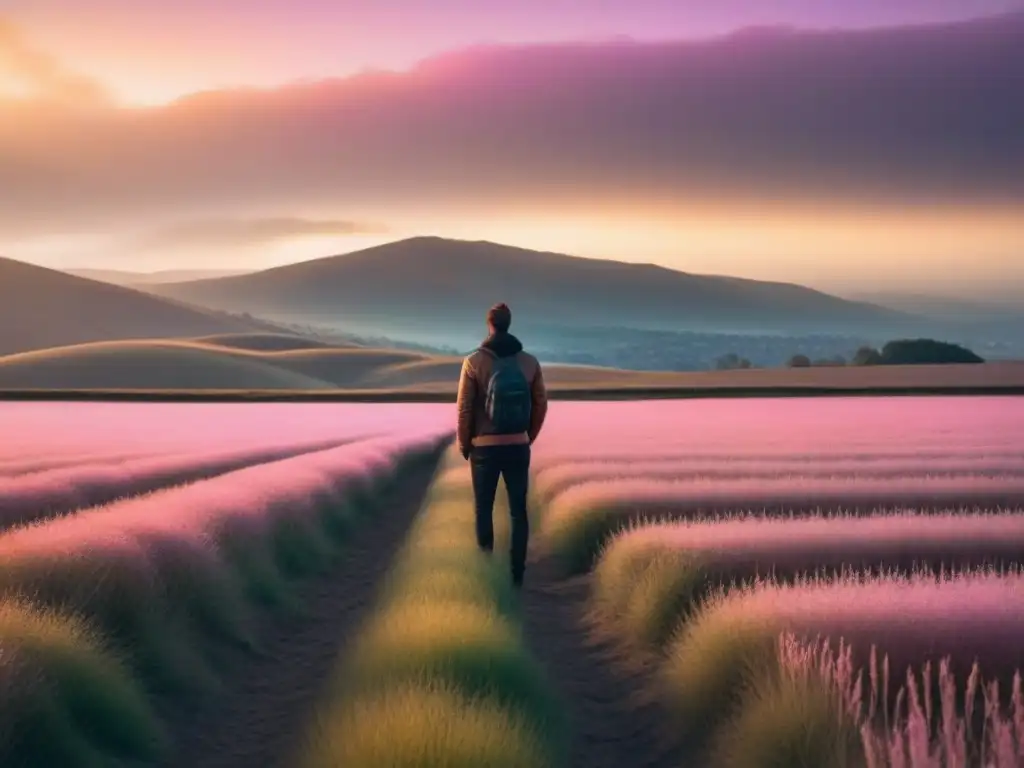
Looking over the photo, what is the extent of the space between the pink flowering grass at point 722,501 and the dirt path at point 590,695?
78.2 inches

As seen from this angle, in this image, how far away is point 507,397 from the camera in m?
12.5

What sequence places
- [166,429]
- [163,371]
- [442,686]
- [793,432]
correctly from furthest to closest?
[163,371] → [166,429] → [793,432] → [442,686]

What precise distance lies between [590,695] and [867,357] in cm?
17054

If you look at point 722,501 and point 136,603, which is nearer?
point 136,603

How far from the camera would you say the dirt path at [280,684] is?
8.62 meters

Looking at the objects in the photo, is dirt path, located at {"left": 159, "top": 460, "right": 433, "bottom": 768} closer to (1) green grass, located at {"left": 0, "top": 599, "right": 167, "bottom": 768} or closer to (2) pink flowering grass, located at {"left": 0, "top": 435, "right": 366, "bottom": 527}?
(1) green grass, located at {"left": 0, "top": 599, "right": 167, "bottom": 768}

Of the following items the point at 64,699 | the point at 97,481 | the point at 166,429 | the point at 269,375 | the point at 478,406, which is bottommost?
the point at 166,429

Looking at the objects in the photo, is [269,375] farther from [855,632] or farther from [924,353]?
[855,632]

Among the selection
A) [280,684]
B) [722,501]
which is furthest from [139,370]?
[280,684]

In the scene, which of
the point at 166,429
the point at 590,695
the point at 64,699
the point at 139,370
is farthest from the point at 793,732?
the point at 139,370

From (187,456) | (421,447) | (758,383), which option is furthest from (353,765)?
(758,383)

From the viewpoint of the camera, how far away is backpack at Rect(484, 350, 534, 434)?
12.5m

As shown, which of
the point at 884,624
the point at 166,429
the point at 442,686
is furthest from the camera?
the point at 166,429

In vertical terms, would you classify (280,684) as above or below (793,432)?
below
